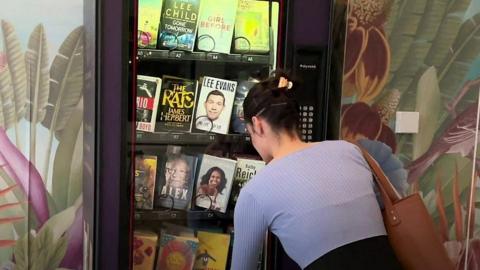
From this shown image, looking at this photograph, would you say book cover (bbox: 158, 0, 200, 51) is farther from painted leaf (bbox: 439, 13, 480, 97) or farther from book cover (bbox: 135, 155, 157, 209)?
painted leaf (bbox: 439, 13, 480, 97)

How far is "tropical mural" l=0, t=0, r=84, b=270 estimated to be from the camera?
7.02 ft

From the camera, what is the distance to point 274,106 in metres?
1.49

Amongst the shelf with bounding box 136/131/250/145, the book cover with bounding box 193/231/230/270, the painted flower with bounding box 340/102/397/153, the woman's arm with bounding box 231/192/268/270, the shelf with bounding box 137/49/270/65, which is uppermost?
the shelf with bounding box 137/49/270/65

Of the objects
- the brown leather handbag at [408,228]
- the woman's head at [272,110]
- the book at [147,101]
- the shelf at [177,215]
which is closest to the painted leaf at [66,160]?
the book at [147,101]

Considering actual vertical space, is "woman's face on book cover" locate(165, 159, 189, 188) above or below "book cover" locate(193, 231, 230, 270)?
above

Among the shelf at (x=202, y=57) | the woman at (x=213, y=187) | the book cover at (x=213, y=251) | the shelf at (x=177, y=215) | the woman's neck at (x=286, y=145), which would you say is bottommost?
the book cover at (x=213, y=251)

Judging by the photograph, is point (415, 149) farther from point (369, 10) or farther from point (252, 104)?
point (252, 104)

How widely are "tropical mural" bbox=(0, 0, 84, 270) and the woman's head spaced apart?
0.99m

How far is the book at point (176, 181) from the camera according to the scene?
212 cm

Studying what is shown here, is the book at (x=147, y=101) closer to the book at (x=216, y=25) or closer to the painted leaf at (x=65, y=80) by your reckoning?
the book at (x=216, y=25)

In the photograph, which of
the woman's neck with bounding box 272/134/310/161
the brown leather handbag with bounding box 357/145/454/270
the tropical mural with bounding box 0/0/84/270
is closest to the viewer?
the woman's neck with bounding box 272/134/310/161

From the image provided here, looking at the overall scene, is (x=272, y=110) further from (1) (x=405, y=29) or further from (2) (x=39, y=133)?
(2) (x=39, y=133)

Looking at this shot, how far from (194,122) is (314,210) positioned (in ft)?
2.96

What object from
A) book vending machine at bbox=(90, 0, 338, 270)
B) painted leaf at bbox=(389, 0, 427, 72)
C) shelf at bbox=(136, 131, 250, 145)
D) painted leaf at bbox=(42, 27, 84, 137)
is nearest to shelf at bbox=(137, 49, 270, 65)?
book vending machine at bbox=(90, 0, 338, 270)
